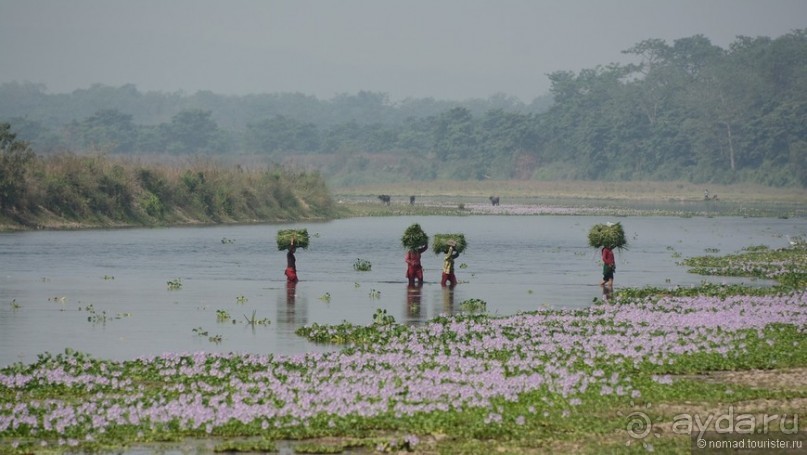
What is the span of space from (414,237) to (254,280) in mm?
6235

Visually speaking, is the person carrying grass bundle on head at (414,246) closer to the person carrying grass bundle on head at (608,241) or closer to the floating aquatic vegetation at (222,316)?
the person carrying grass bundle on head at (608,241)

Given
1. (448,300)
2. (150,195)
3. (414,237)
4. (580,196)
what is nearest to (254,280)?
(414,237)

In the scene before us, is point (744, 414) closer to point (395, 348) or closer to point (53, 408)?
point (395, 348)

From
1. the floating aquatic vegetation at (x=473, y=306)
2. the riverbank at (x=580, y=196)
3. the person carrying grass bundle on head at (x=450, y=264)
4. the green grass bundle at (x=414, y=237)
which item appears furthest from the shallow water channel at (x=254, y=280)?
the riverbank at (x=580, y=196)

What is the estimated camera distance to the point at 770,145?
473 feet

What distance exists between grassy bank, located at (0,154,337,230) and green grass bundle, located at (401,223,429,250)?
100ft

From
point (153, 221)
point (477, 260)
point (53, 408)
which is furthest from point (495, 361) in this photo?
point (153, 221)

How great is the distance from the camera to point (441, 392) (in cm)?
1823

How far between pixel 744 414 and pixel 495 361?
196 inches

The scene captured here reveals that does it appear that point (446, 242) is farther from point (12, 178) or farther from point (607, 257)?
point (12, 178)

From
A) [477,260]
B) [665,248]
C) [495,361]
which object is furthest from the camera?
[665,248]

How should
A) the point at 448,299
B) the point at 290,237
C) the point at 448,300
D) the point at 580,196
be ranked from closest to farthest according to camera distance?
the point at 448,300 → the point at 448,299 → the point at 290,237 → the point at 580,196

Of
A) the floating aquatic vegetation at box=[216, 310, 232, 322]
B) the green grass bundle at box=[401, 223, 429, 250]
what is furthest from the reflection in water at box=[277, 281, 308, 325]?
the green grass bundle at box=[401, 223, 429, 250]

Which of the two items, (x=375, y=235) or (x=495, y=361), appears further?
(x=375, y=235)
